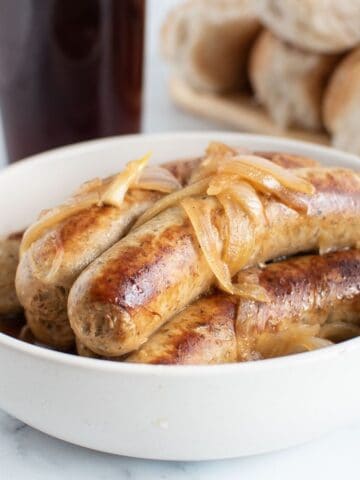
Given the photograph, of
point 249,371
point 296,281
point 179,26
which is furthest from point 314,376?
point 179,26

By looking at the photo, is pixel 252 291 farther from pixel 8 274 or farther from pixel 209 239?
pixel 8 274

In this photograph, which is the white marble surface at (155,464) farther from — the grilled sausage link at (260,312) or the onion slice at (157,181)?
the onion slice at (157,181)

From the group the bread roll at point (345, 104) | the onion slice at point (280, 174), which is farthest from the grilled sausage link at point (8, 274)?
the bread roll at point (345, 104)

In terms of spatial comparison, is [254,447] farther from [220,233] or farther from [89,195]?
[89,195]

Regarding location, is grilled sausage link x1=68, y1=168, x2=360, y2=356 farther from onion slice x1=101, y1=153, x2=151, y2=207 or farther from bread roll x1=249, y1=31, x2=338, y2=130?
bread roll x1=249, y1=31, x2=338, y2=130

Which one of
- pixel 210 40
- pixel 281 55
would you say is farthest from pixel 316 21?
pixel 210 40

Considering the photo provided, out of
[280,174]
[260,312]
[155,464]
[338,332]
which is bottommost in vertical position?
[155,464]
